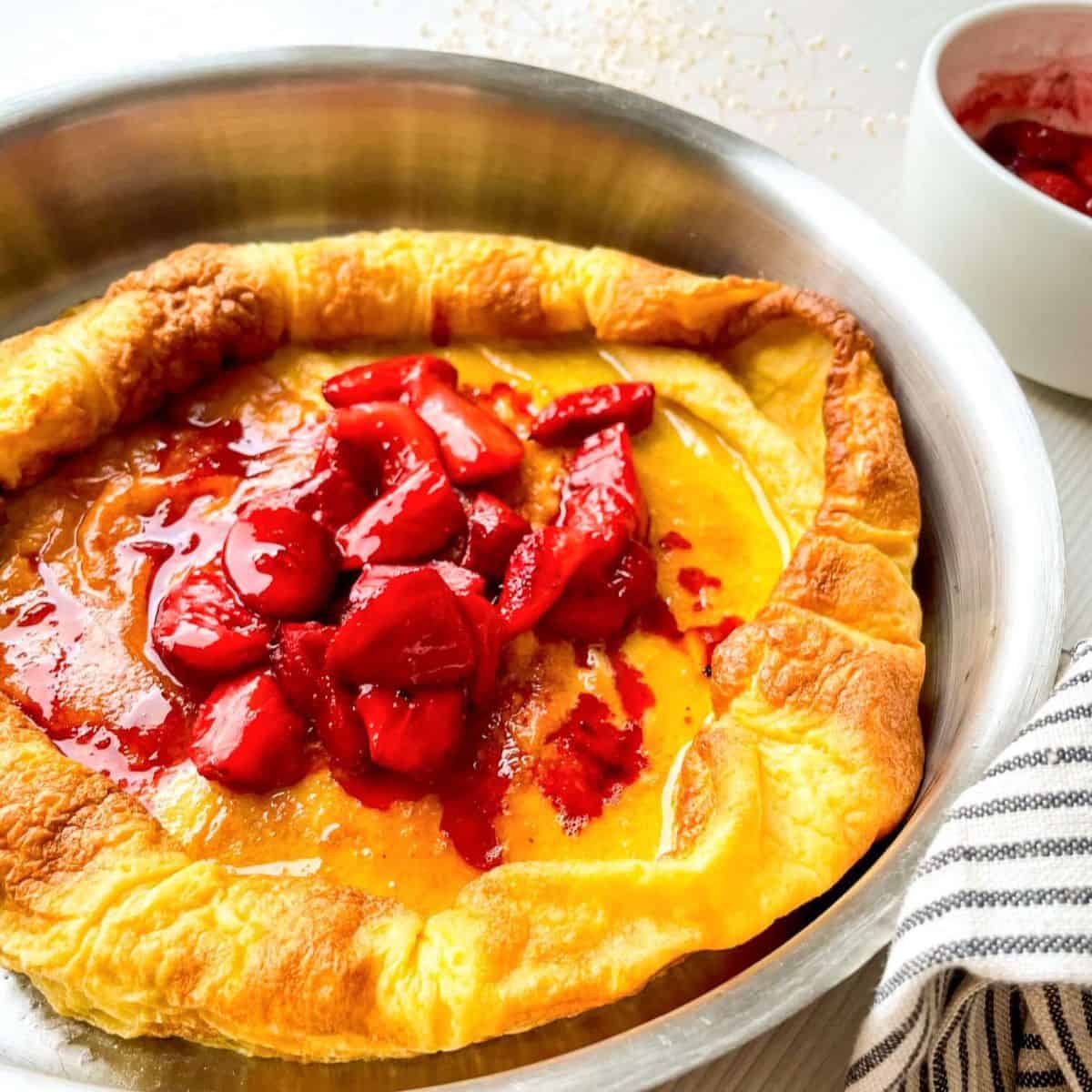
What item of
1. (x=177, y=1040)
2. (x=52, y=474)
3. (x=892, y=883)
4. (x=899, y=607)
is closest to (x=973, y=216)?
(x=899, y=607)

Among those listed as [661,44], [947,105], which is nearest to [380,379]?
[947,105]

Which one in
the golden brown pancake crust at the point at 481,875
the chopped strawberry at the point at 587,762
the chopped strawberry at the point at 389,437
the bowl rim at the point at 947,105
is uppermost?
the bowl rim at the point at 947,105

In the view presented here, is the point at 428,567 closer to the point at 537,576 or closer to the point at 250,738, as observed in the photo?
the point at 537,576

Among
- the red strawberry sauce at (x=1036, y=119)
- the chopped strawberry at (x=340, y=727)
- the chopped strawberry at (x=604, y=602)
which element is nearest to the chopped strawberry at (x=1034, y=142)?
the red strawberry sauce at (x=1036, y=119)

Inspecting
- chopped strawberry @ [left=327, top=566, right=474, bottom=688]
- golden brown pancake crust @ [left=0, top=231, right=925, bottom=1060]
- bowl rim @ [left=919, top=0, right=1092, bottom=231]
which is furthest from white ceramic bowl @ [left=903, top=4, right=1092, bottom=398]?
chopped strawberry @ [left=327, top=566, right=474, bottom=688]

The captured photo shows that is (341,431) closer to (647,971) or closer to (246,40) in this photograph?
(647,971)

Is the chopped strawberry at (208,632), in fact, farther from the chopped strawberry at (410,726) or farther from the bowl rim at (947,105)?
the bowl rim at (947,105)
